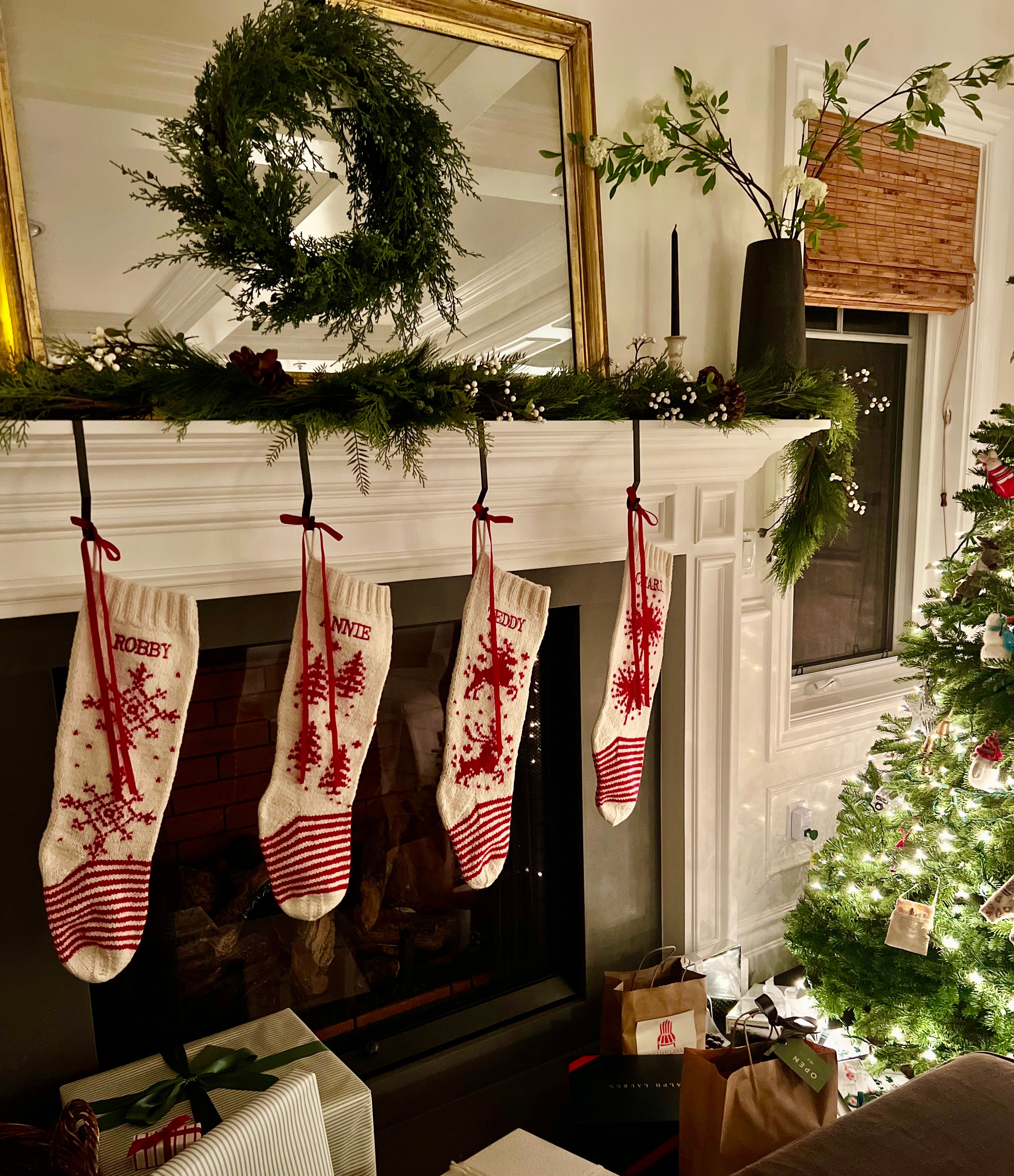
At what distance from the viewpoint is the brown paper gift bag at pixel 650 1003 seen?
1.86 m

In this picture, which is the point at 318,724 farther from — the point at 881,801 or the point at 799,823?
the point at 799,823

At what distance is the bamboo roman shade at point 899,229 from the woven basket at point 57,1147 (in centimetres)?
222

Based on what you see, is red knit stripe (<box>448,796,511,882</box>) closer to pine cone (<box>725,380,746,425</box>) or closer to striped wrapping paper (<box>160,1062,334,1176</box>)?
striped wrapping paper (<box>160,1062,334,1176</box>)

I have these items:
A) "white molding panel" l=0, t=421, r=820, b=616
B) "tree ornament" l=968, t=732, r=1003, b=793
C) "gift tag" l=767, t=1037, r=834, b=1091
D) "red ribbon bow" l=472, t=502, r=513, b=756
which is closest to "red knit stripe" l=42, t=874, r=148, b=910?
"white molding panel" l=0, t=421, r=820, b=616

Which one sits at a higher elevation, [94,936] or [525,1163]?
[94,936]

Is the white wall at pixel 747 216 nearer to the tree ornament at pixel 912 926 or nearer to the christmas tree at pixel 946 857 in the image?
the christmas tree at pixel 946 857

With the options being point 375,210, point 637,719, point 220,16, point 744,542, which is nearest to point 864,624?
point 744,542

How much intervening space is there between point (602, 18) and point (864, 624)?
6.09ft

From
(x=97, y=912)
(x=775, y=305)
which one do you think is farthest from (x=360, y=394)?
(x=775, y=305)

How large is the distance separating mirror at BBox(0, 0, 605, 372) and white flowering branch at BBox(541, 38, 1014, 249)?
103 millimetres

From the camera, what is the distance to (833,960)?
2.05 m

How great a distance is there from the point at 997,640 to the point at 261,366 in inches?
58.5

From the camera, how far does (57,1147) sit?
3.78 feet

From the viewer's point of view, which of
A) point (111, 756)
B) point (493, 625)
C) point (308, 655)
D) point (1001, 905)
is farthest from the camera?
point (1001, 905)
